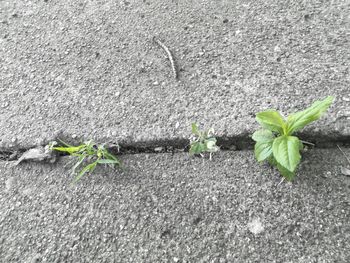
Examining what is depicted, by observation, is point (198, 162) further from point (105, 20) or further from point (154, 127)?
point (105, 20)

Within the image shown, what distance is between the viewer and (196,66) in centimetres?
154

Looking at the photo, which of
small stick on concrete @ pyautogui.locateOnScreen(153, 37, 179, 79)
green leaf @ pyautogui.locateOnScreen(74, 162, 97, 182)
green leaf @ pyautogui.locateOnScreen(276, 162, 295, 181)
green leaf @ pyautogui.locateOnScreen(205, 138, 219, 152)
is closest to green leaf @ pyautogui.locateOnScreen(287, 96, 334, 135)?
green leaf @ pyautogui.locateOnScreen(276, 162, 295, 181)

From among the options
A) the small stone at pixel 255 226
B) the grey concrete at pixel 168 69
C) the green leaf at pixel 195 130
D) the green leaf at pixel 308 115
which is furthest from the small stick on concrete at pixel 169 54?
the small stone at pixel 255 226

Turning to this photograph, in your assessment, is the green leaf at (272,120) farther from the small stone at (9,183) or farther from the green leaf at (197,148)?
the small stone at (9,183)

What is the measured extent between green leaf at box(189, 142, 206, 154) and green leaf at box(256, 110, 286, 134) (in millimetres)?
241

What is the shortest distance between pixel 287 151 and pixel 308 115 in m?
0.13

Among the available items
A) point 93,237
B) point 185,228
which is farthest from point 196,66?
point 93,237

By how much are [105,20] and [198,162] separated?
0.98 meters

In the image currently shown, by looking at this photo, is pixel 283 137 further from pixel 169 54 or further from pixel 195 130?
pixel 169 54

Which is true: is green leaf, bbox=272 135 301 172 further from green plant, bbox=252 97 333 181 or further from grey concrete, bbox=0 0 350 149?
grey concrete, bbox=0 0 350 149

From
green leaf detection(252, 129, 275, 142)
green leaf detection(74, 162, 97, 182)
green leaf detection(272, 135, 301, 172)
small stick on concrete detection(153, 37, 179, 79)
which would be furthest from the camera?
small stick on concrete detection(153, 37, 179, 79)

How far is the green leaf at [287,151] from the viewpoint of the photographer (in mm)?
1070

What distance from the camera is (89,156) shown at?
1361 millimetres

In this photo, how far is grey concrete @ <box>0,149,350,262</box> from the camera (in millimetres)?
1087
